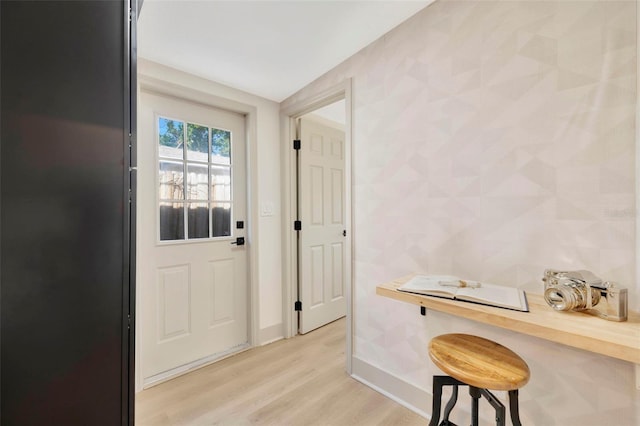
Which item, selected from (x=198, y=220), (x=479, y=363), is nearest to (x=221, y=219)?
(x=198, y=220)

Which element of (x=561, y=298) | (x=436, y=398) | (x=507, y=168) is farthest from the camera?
(x=507, y=168)

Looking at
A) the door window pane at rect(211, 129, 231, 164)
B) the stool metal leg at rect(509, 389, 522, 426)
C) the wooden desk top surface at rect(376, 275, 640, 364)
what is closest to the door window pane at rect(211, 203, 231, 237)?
the door window pane at rect(211, 129, 231, 164)

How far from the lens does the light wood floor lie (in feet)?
5.02

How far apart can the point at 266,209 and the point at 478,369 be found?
6.30ft

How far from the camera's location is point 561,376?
1.11 meters

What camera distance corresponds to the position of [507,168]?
4.08ft

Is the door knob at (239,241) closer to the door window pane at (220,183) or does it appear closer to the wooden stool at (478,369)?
the door window pane at (220,183)

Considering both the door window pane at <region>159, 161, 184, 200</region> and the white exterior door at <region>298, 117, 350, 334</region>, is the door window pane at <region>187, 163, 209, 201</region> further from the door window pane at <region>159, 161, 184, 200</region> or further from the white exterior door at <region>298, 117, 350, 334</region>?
the white exterior door at <region>298, 117, 350, 334</region>

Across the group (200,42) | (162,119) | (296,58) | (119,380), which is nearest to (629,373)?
(119,380)

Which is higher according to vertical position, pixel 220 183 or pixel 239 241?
pixel 220 183

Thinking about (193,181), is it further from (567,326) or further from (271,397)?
(567,326)

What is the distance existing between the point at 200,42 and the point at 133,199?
1409mm

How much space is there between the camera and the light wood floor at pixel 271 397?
5.02ft

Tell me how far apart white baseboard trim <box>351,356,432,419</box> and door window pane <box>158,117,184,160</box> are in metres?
1.99
